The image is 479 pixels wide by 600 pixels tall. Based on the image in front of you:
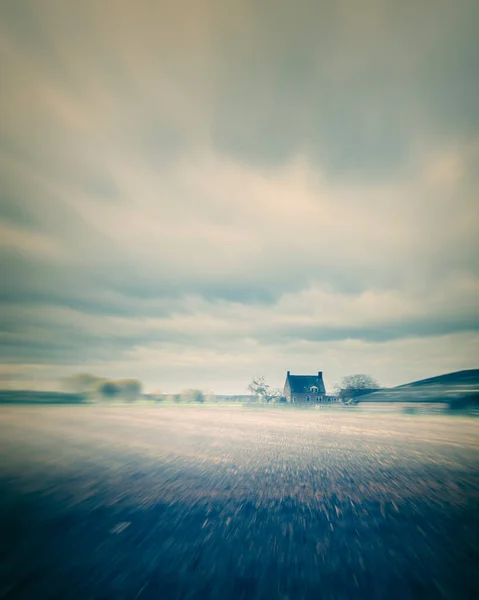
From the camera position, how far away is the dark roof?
4739 inches

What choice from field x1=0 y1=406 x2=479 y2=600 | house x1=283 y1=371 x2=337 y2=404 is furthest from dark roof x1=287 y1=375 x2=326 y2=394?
field x1=0 y1=406 x2=479 y2=600

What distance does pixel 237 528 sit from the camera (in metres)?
7.16

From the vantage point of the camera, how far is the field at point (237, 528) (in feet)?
16.5

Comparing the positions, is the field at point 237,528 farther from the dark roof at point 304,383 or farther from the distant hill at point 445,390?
the dark roof at point 304,383

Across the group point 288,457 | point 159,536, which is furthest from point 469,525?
point 288,457

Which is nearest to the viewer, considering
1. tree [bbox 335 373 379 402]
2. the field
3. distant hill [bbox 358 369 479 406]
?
the field

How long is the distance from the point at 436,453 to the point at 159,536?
1678 cm

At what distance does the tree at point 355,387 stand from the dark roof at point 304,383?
21.8 feet

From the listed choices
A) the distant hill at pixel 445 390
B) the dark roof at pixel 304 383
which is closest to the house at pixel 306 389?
the dark roof at pixel 304 383

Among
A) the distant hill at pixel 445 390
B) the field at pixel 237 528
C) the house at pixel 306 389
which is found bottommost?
the field at pixel 237 528

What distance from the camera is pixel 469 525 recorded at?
25.0 ft

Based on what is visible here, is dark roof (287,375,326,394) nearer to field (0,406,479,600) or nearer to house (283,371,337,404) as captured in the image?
house (283,371,337,404)

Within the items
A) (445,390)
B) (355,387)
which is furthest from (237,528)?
(355,387)

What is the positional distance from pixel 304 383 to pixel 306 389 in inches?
110
